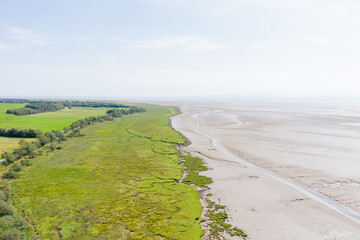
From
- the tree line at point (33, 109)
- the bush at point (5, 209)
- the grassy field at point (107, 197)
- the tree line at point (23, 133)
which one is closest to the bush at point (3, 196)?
the grassy field at point (107, 197)

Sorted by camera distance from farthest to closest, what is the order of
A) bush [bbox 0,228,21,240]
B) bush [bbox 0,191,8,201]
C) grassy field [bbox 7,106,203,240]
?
1. bush [bbox 0,191,8,201]
2. grassy field [bbox 7,106,203,240]
3. bush [bbox 0,228,21,240]

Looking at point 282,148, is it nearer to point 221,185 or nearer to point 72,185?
point 221,185

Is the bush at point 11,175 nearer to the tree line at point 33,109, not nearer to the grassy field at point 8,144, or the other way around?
the grassy field at point 8,144

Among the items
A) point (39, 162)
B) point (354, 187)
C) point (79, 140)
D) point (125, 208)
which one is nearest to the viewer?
point (125, 208)

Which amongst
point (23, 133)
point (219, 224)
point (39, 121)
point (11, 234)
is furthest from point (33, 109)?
point (219, 224)

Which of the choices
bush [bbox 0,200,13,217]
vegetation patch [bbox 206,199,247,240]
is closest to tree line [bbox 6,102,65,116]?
bush [bbox 0,200,13,217]

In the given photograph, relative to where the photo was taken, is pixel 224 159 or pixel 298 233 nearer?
pixel 298 233

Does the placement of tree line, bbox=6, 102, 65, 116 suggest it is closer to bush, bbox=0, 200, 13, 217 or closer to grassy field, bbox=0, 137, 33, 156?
grassy field, bbox=0, 137, 33, 156

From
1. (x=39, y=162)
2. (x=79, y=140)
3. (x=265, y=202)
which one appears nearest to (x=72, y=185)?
(x=39, y=162)
